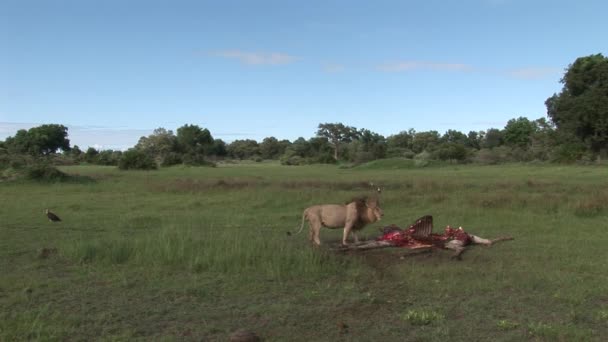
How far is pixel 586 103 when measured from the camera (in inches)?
1559

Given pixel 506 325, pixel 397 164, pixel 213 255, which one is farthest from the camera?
pixel 397 164

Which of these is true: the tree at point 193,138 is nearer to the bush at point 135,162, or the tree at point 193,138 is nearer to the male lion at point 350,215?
the bush at point 135,162

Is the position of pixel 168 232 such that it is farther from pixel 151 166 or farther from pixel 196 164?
pixel 196 164

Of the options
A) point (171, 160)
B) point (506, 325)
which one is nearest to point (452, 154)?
point (171, 160)

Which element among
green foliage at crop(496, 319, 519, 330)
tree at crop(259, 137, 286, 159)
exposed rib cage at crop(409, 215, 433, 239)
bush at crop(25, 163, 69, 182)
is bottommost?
green foliage at crop(496, 319, 519, 330)

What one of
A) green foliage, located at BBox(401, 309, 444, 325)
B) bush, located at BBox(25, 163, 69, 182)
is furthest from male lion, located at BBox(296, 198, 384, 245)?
bush, located at BBox(25, 163, 69, 182)

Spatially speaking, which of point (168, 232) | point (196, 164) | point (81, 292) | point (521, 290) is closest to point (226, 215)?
point (168, 232)

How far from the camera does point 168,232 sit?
1090 centimetres

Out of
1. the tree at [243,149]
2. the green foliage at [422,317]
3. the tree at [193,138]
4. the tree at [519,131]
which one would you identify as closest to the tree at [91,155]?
the tree at [193,138]

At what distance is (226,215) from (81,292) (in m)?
8.89

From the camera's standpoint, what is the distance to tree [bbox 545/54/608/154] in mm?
39312

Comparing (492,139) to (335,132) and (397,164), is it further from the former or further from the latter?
(397,164)

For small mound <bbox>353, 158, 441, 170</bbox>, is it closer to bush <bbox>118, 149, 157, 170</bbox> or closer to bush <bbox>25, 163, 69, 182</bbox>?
bush <bbox>118, 149, 157, 170</bbox>

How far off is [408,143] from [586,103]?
179 ft
